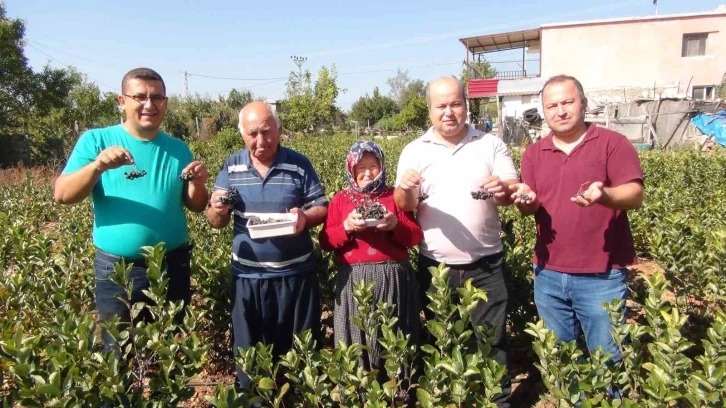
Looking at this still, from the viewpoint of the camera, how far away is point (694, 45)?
77.3 ft

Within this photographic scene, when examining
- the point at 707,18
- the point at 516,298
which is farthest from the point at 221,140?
the point at 707,18

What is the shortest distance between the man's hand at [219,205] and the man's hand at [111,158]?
0.45 m

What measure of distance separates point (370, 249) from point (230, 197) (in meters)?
0.78

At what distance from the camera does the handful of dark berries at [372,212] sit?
2348mm

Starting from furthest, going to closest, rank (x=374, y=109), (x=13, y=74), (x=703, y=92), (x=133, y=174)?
(x=374, y=109) < (x=703, y=92) < (x=13, y=74) < (x=133, y=174)

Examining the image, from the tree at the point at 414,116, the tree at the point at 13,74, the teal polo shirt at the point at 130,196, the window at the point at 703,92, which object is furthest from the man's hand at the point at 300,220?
the tree at the point at 414,116

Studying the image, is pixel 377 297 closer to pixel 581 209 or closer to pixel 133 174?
pixel 581 209

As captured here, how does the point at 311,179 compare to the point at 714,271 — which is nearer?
the point at 311,179

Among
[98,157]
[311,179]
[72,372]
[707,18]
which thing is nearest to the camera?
[72,372]

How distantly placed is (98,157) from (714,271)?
12.2 feet

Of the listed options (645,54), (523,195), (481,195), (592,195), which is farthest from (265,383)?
(645,54)

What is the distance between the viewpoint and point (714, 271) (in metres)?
3.17

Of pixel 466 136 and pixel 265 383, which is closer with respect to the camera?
pixel 265 383

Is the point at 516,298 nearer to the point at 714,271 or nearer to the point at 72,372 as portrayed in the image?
the point at 714,271
